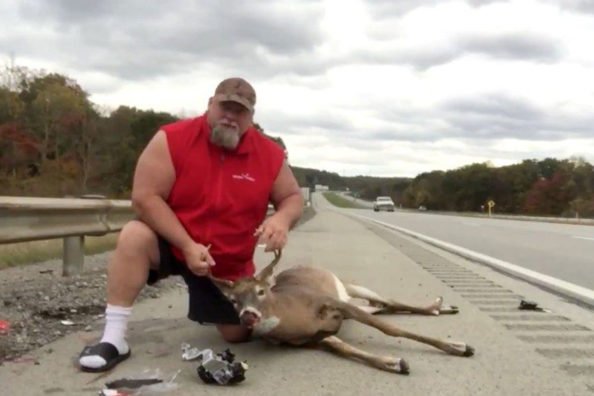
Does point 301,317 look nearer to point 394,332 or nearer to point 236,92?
point 394,332

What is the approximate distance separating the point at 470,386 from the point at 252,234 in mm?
1650

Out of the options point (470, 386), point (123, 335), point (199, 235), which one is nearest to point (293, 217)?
point (199, 235)

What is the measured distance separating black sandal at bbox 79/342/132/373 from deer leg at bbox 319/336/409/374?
1.23 metres

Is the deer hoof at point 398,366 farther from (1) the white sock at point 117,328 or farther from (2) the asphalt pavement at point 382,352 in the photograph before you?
(1) the white sock at point 117,328

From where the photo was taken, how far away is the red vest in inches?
185

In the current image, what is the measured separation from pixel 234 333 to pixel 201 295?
35cm

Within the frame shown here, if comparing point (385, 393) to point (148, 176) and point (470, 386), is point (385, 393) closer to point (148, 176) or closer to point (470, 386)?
point (470, 386)

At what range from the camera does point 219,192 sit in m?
4.70

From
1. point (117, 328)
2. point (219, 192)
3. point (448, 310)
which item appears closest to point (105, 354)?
point (117, 328)

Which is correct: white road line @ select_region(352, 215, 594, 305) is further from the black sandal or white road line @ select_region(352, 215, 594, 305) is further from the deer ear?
the black sandal

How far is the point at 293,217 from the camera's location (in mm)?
4973

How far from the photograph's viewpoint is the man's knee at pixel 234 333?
486cm

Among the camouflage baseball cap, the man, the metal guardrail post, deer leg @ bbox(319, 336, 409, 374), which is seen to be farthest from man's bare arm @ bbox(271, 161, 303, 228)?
the metal guardrail post

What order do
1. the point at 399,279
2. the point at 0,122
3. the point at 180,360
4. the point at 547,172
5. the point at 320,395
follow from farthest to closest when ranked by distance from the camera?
the point at 547,172 < the point at 0,122 < the point at 399,279 < the point at 180,360 < the point at 320,395
